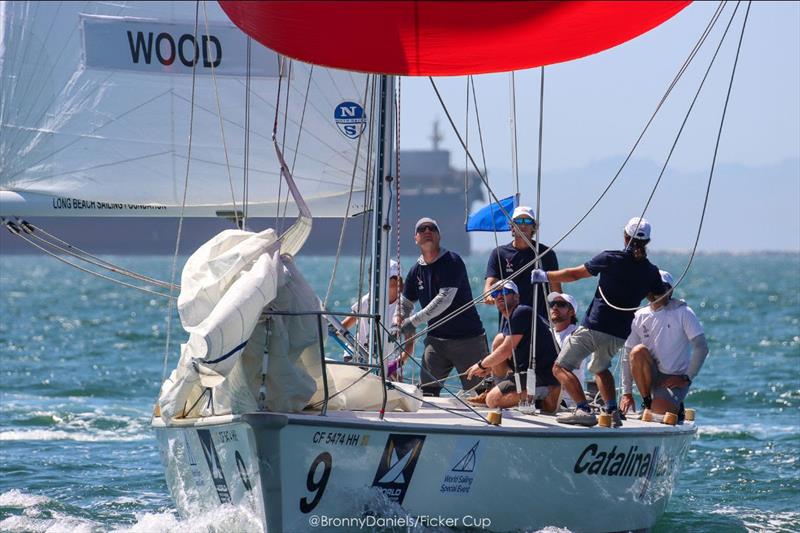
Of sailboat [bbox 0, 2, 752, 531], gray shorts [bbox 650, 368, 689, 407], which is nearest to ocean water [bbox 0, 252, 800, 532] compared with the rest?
sailboat [bbox 0, 2, 752, 531]

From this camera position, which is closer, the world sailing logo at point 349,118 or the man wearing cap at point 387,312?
the man wearing cap at point 387,312

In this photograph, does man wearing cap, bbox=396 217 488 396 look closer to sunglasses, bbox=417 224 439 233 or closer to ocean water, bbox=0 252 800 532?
sunglasses, bbox=417 224 439 233

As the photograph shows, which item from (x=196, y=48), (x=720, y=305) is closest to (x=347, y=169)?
(x=196, y=48)

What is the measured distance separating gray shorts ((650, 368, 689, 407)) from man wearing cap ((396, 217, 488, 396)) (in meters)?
1.15

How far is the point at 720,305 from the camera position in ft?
129

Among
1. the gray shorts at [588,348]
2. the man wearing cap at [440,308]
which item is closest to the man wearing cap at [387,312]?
the man wearing cap at [440,308]

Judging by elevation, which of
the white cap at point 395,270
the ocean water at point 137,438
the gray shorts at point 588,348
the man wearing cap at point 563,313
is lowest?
the ocean water at point 137,438

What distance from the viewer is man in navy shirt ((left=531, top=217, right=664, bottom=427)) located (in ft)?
25.1

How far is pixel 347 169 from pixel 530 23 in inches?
104

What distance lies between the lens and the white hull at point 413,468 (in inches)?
251

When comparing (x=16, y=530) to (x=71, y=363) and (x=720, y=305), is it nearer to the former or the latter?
(x=71, y=363)

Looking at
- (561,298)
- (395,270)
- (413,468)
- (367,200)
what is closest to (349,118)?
(367,200)

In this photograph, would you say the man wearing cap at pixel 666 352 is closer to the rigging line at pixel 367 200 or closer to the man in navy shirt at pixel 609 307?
the man in navy shirt at pixel 609 307

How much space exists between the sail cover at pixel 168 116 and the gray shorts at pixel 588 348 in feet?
6.24
